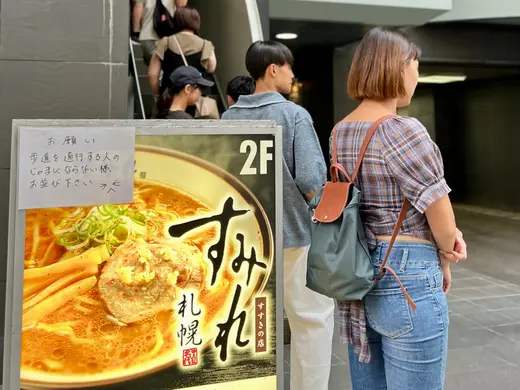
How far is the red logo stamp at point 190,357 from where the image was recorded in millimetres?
1648

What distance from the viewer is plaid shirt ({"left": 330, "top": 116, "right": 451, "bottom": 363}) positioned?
161cm

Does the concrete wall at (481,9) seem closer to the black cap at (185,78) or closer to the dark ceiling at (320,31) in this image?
the dark ceiling at (320,31)

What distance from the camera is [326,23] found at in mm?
8414

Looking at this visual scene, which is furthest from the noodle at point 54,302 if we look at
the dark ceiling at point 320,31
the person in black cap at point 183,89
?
the dark ceiling at point 320,31

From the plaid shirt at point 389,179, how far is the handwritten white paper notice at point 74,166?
78 centimetres

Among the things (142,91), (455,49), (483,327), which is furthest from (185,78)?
(455,49)

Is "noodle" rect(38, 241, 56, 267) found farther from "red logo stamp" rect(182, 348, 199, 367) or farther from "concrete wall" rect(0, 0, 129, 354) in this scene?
"concrete wall" rect(0, 0, 129, 354)

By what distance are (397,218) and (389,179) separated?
0.45ft

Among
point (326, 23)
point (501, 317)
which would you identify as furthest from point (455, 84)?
point (501, 317)

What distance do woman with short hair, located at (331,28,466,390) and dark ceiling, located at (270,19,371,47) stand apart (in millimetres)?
6882

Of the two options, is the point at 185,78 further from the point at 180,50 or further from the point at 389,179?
the point at 389,179

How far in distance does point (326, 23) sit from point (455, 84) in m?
7.44

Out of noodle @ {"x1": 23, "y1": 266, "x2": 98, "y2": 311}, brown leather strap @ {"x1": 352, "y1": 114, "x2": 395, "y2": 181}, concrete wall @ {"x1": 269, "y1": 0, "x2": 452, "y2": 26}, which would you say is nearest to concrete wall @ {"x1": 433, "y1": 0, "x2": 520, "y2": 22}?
concrete wall @ {"x1": 269, "y1": 0, "x2": 452, "y2": 26}

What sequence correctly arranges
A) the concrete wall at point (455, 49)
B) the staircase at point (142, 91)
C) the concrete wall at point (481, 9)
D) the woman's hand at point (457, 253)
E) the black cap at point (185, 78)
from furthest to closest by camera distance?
the concrete wall at point (455, 49), the concrete wall at point (481, 9), the staircase at point (142, 91), the black cap at point (185, 78), the woman's hand at point (457, 253)
